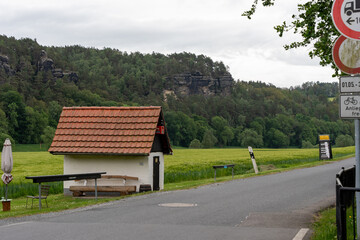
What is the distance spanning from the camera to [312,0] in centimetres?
1473

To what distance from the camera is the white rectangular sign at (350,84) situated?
24.8 feet

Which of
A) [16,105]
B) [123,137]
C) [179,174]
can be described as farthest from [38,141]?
[123,137]

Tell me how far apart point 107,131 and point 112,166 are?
5.93ft

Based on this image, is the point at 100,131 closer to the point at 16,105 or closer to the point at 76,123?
the point at 76,123

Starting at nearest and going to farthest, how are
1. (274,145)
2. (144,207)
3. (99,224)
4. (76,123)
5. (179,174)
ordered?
(99,224)
(144,207)
(76,123)
(179,174)
(274,145)

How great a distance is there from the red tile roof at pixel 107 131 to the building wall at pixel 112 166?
22.3 inches

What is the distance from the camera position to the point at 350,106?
7477 mm

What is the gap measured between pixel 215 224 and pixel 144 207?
367cm

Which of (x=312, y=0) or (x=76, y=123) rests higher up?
(x=312, y=0)

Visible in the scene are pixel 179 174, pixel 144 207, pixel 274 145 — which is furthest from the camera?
pixel 274 145

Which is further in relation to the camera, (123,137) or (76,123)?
(76,123)

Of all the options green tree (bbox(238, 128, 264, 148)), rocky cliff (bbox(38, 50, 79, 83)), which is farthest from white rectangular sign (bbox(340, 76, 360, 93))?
rocky cliff (bbox(38, 50, 79, 83))

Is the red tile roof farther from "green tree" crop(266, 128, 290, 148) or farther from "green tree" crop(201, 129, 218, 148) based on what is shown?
"green tree" crop(266, 128, 290, 148)

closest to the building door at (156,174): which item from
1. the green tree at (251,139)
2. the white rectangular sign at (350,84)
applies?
the white rectangular sign at (350,84)
